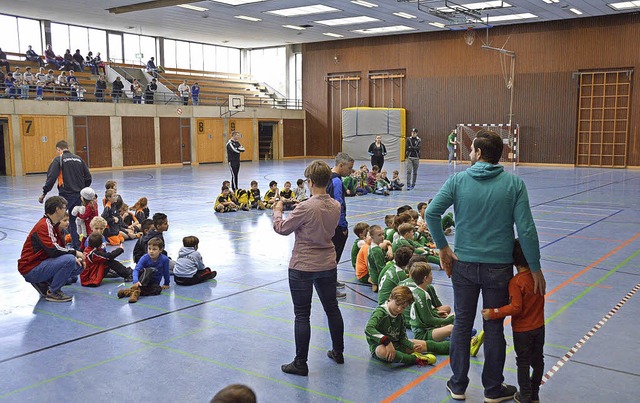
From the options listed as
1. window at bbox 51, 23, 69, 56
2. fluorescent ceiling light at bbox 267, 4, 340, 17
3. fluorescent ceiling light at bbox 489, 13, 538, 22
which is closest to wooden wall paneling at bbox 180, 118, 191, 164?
window at bbox 51, 23, 69, 56

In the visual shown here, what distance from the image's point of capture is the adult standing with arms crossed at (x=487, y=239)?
4.25 meters

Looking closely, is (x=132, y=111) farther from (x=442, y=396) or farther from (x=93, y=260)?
(x=442, y=396)

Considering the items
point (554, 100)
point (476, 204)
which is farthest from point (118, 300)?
point (554, 100)

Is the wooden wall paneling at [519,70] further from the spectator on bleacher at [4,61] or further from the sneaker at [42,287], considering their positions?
the sneaker at [42,287]

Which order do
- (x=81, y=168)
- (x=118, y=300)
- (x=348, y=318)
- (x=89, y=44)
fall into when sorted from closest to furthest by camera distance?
1. (x=348, y=318)
2. (x=118, y=300)
3. (x=81, y=168)
4. (x=89, y=44)

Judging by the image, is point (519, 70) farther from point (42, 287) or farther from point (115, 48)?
point (42, 287)

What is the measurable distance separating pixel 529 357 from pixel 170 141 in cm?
3361

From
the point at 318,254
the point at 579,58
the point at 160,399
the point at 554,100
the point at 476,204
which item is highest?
the point at 579,58

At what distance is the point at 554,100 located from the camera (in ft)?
107

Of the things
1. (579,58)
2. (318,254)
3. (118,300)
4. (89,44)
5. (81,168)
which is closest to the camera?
(318,254)

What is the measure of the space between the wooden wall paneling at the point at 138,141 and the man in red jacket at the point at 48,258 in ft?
88.8

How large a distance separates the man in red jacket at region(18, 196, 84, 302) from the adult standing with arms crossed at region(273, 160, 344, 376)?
3736mm

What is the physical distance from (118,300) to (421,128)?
3175 cm

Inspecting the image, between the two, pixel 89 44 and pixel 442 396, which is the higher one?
pixel 89 44
